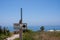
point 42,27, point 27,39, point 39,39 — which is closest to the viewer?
point 27,39

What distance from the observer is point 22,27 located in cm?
1311

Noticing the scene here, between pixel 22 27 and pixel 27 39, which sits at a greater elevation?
pixel 22 27

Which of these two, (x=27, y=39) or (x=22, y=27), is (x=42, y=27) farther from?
(x=22, y=27)

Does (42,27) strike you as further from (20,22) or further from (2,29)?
(20,22)

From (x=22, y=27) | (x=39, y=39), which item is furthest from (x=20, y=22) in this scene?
(x=39, y=39)

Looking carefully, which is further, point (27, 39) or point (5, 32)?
point (5, 32)

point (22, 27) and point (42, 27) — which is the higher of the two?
point (22, 27)

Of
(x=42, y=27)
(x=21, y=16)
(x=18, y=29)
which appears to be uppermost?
(x=21, y=16)

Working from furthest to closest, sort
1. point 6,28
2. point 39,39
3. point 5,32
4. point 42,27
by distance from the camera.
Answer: point 42,27
point 6,28
point 5,32
point 39,39

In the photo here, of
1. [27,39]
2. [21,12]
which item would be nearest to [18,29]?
[21,12]

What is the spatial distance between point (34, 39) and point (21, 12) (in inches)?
491

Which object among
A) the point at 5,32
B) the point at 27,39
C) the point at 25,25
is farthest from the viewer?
the point at 5,32

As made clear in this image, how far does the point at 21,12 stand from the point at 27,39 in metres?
11.0

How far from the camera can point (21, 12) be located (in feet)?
43.4
